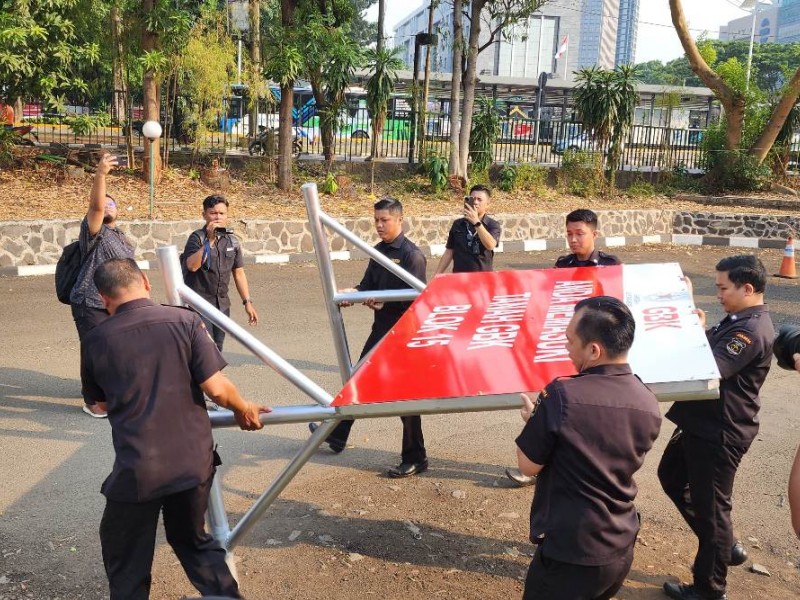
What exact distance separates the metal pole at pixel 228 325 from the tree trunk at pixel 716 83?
64.3 ft

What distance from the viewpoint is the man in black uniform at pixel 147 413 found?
10.6 ft

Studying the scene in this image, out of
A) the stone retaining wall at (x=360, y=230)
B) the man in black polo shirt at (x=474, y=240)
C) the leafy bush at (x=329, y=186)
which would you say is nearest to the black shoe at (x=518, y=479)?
the man in black polo shirt at (x=474, y=240)

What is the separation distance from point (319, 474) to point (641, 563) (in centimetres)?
220

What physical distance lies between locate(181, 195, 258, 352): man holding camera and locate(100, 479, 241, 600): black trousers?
3.08 m

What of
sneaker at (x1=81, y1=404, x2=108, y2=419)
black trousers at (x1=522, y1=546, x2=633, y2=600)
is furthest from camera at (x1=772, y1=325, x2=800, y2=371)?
sneaker at (x1=81, y1=404, x2=108, y2=419)

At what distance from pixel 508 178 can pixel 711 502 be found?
15891mm

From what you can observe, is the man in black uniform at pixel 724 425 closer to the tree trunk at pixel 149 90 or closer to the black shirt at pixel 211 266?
the black shirt at pixel 211 266

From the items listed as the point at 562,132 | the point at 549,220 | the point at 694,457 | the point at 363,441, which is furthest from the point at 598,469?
the point at 562,132

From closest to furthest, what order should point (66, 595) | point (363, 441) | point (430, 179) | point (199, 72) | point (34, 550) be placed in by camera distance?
point (66, 595)
point (34, 550)
point (363, 441)
point (199, 72)
point (430, 179)

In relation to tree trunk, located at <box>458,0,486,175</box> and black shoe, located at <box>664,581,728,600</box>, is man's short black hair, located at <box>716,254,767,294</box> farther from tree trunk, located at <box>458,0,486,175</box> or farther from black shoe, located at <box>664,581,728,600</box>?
tree trunk, located at <box>458,0,486,175</box>

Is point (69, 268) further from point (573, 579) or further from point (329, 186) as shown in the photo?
point (329, 186)

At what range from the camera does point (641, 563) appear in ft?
14.9

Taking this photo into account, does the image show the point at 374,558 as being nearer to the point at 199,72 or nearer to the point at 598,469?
the point at 598,469

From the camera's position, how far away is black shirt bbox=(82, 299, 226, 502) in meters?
3.24
